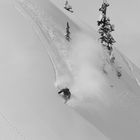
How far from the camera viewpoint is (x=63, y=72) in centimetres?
4916

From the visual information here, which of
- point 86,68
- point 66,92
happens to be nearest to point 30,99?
point 66,92

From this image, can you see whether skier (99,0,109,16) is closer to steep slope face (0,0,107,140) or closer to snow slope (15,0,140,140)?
snow slope (15,0,140,140)

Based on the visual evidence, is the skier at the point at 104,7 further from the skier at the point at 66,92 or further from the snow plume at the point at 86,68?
the skier at the point at 66,92

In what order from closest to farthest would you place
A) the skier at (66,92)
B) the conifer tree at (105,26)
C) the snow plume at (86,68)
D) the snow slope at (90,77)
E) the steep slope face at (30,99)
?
the steep slope face at (30,99) → the skier at (66,92) → the snow slope at (90,77) → the snow plume at (86,68) → the conifer tree at (105,26)

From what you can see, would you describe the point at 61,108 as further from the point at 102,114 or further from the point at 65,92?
the point at 102,114

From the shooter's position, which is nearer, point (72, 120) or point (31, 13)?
point (72, 120)

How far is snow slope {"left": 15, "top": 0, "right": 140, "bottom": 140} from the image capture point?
45688mm

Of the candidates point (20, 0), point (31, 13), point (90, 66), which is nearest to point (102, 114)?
point (90, 66)

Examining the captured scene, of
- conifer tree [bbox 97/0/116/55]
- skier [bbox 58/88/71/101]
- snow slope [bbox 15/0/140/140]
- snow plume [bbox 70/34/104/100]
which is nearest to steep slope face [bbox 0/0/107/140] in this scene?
skier [bbox 58/88/71/101]

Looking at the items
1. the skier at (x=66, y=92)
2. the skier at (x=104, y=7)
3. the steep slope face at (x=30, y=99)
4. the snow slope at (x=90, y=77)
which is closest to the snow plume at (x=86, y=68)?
the snow slope at (x=90, y=77)

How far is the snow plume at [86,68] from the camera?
160 feet

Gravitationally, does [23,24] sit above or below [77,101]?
above

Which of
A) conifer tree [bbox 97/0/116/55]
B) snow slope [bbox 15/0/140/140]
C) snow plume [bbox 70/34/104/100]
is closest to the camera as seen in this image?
snow slope [bbox 15/0/140/140]

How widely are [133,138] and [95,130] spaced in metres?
5.77
